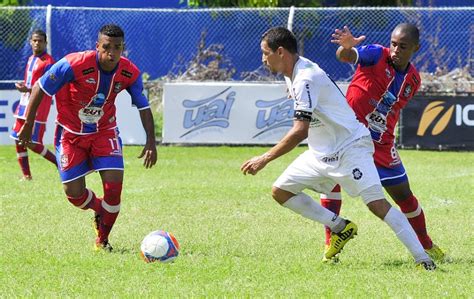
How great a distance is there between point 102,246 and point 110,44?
1750 millimetres

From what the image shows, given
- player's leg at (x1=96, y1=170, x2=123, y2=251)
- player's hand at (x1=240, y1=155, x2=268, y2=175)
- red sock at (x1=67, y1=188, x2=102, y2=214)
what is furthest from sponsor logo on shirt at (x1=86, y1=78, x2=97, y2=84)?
player's hand at (x1=240, y1=155, x2=268, y2=175)

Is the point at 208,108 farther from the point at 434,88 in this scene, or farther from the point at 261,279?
the point at 261,279

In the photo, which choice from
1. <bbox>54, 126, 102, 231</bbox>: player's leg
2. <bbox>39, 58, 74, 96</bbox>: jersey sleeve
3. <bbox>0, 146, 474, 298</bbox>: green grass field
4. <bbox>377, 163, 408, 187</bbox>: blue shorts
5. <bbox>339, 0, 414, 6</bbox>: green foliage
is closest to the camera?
<bbox>0, 146, 474, 298</bbox>: green grass field

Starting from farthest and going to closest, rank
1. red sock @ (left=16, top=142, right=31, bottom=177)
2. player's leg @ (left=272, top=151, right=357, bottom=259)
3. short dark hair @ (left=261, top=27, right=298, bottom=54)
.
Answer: red sock @ (left=16, top=142, right=31, bottom=177)
player's leg @ (left=272, top=151, right=357, bottom=259)
short dark hair @ (left=261, top=27, right=298, bottom=54)

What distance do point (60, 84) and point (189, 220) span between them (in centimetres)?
252

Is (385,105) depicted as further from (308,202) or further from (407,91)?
(308,202)

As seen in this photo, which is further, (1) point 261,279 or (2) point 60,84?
(2) point 60,84

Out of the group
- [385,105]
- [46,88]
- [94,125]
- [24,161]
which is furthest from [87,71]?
[24,161]

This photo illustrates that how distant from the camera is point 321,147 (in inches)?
287

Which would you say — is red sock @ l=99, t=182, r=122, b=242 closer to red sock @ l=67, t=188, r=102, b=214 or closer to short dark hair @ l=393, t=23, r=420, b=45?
red sock @ l=67, t=188, r=102, b=214

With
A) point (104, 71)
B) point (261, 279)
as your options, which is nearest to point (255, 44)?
point (104, 71)

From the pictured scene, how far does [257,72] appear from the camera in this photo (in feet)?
62.5

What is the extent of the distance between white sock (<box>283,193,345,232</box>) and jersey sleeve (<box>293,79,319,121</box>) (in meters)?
0.92

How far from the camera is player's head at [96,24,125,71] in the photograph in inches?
316
